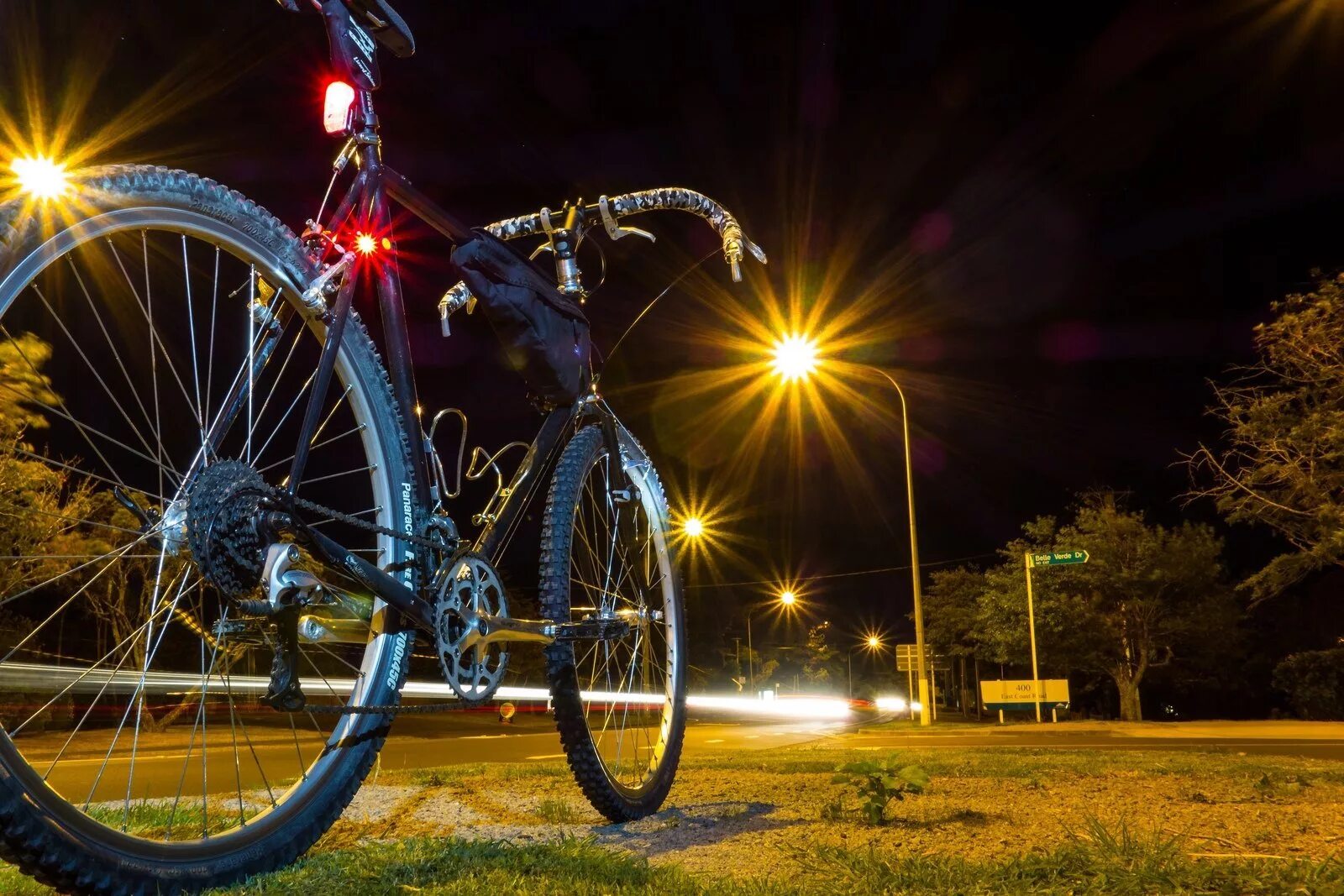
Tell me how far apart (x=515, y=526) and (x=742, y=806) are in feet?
5.09

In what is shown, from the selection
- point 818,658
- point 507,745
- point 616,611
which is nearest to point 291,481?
point 616,611

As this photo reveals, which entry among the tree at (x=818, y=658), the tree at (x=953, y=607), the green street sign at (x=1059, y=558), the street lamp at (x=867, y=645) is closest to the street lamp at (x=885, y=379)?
the green street sign at (x=1059, y=558)

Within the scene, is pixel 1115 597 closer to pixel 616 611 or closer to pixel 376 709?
pixel 616 611

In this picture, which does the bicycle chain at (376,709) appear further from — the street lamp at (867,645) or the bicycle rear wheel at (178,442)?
the street lamp at (867,645)

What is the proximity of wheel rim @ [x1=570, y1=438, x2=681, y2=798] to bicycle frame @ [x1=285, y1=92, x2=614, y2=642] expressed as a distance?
2.15 ft

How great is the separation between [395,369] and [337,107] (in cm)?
79

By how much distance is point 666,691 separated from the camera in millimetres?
4258

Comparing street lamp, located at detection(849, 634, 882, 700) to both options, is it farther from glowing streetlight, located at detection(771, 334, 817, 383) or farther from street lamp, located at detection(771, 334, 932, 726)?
glowing streetlight, located at detection(771, 334, 817, 383)

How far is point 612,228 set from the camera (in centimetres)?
413

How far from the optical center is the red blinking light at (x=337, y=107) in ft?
9.55

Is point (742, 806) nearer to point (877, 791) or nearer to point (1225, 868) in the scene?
point (877, 791)

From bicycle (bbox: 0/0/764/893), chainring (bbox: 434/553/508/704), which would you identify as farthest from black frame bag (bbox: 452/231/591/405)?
chainring (bbox: 434/553/508/704)

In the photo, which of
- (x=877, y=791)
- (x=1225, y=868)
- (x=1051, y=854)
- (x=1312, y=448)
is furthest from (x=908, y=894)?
(x=1312, y=448)

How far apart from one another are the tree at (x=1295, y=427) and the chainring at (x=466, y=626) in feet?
50.4
